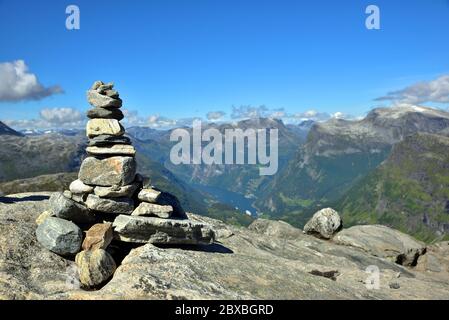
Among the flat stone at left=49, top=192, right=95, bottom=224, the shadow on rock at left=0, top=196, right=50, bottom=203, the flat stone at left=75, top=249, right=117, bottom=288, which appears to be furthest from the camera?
the shadow on rock at left=0, top=196, right=50, bottom=203

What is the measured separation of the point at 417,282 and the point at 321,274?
40.3ft

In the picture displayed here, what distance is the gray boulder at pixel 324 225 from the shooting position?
54.0m

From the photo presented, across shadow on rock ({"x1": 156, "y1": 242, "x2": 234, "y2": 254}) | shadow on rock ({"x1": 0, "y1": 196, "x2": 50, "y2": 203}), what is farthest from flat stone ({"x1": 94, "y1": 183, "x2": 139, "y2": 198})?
shadow on rock ({"x1": 0, "y1": 196, "x2": 50, "y2": 203})

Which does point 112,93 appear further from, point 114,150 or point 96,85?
point 114,150

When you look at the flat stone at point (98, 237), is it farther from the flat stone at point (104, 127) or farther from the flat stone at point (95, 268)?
the flat stone at point (104, 127)

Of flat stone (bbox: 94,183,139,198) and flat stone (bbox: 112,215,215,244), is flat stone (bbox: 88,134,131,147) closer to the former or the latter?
flat stone (bbox: 94,183,139,198)

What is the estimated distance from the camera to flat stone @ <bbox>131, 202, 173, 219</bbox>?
28.3 metres

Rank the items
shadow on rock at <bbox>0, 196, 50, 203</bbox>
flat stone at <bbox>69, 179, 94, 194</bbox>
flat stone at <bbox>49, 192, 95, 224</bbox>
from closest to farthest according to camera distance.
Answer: flat stone at <bbox>49, 192, 95, 224</bbox>
flat stone at <bbox>69, 179, 94, 194</bbox>
shadow on rock at <bbox>0, 196, 50, 203</bbox>

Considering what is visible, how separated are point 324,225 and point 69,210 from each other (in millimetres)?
36558

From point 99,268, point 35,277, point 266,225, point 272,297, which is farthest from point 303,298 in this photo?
point 266,225

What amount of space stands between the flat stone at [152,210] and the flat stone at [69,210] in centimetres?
329

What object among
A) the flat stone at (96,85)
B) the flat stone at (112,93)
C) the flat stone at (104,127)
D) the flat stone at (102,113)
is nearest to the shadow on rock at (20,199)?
the flat stone at (104,127)

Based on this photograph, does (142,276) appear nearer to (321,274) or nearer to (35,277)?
(35,277)
